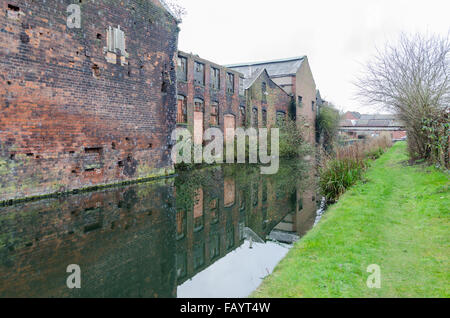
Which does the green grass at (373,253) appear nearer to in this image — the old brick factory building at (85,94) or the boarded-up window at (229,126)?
the old brick factory building at (85,94)

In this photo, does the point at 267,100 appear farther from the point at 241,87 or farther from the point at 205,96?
the point at 205,96

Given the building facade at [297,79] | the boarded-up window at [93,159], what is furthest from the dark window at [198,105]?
the building facade at [297,79]

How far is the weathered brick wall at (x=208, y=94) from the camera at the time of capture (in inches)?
679

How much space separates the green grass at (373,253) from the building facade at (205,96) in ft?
38.3

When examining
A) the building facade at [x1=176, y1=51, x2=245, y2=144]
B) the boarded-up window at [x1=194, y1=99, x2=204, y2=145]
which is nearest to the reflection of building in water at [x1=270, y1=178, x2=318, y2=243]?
the building facade at [x1=176, y1=51, x2=245, y2=144]

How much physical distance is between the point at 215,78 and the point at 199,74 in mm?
1786

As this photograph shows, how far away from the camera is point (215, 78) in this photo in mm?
20000

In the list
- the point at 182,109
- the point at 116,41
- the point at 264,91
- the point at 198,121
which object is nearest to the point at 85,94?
the point at 116,41

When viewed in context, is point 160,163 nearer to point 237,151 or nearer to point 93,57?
point 93,57

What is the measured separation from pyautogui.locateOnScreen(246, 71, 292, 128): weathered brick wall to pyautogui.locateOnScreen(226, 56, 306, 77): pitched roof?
3439 mm

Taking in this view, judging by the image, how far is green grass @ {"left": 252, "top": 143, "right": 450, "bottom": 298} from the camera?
131 inches

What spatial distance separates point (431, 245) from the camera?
4.57m
